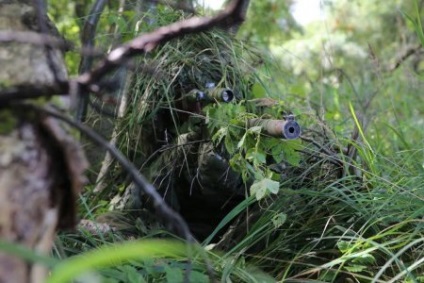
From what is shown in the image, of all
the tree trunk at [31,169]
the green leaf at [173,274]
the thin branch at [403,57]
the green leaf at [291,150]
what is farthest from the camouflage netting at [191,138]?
the thin branch at [403,57]

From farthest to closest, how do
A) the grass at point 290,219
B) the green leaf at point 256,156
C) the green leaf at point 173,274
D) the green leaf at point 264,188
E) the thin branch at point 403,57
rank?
the thin branch at point 403,57 → the green leaf at point 256,156 → the green leaf at point 264,188 → the grass at point 290,219 → the green leaf at point 173,274

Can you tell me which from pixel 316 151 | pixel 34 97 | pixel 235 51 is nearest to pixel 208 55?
pixel 235 51

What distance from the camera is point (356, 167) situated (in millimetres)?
1977

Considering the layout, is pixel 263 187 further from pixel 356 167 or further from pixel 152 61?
pixel 152 61

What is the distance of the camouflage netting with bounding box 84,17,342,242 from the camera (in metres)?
2.10

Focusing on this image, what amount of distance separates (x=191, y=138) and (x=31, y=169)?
4.23ft

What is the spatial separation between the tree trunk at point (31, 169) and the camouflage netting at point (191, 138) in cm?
109

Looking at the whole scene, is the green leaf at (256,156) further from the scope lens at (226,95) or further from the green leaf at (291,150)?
the scope lens at (226,95)

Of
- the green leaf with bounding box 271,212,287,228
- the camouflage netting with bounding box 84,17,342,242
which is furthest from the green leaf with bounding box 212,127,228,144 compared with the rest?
the green leaf with bounding box 271,212,287,228

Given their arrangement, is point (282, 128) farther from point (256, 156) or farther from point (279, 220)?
point (279, 220)

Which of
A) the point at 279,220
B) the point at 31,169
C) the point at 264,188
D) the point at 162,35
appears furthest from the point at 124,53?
the point at 279,220

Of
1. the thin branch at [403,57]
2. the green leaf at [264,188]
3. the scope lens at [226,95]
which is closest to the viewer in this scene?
the green leaf at [264,188]

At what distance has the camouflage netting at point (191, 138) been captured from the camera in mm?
2096

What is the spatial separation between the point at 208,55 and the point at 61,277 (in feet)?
5.54
